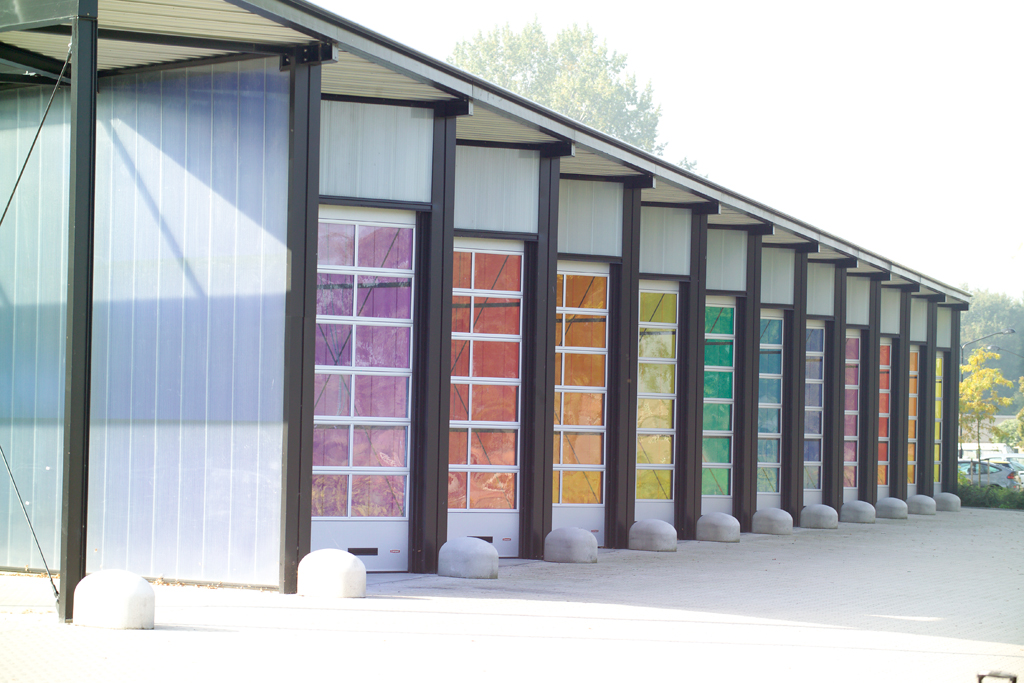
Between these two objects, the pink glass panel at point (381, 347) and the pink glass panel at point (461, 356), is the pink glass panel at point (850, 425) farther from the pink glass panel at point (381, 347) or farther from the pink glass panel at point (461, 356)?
the pink glass panel at point (381, 347)

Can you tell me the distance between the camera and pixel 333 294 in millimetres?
12883

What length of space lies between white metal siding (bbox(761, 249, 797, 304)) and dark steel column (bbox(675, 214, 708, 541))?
11.2 feet

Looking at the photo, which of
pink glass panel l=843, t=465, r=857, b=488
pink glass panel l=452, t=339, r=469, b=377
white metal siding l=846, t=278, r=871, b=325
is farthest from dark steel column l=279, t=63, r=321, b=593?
pink glass panel l=843, t=465, r=857, b=488

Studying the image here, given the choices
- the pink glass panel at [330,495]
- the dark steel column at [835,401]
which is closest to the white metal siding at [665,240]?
the dark steel column at [835,401]

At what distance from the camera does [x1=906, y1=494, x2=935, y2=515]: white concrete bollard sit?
26.0m

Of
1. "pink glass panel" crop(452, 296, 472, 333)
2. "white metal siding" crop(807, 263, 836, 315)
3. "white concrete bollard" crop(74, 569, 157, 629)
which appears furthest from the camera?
"white metal siding" crop(807, 263, 836, 315)

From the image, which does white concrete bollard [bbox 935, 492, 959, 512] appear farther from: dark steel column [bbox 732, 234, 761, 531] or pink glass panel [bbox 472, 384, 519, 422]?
pink glass panel [bbox 472, 384, 519, 422]

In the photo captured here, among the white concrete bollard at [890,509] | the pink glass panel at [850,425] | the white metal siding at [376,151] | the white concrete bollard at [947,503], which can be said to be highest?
the white metal siding at [376,151]

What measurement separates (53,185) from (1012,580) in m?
13.4

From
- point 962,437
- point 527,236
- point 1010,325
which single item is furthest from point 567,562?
point 1010,325

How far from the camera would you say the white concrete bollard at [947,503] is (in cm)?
2766

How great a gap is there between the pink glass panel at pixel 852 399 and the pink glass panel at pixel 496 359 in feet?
42.6

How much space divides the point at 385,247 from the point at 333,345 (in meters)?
1.38

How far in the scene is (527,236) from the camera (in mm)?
14633
